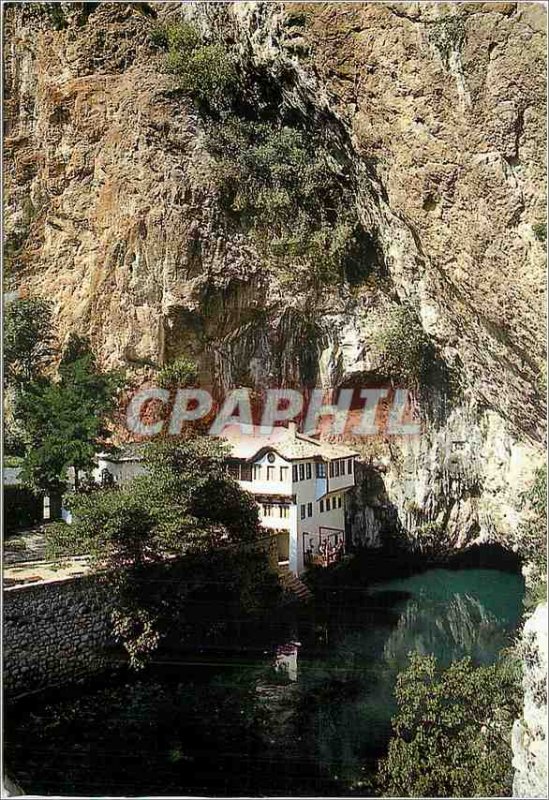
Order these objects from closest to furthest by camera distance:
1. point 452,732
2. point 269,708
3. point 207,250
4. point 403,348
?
point 452,732, point 269,708, point 403,348, point 207,250

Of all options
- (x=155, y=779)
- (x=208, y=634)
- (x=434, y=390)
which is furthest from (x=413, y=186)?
(x=155, y=779)

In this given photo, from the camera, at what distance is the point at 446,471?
20.6ft

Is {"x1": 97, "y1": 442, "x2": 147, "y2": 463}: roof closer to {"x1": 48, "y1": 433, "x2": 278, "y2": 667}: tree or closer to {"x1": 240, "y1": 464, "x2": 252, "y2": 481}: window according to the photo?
{"x1": 48, "y1": 433, "x2": 278, "y2": 667}: tree

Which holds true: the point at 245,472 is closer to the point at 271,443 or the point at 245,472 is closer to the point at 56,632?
the point at 271,443

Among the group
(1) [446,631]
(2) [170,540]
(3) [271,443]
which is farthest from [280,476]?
(1) [446,631]

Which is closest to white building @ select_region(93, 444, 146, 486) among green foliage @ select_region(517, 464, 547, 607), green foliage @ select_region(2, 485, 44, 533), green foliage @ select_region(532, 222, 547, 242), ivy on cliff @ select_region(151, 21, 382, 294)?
green foliage @ select_region(2, 485, 44, 533)

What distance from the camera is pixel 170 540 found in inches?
205

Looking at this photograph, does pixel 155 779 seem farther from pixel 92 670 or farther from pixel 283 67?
pixel 283 67

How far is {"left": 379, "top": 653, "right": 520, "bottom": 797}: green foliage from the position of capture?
4031mm

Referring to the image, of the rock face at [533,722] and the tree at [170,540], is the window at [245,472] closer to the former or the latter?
the tree at [170,540]

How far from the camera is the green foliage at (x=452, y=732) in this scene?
4031 millimetres

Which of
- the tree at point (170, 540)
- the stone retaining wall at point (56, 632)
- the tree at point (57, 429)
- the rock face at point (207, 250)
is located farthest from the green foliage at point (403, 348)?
the stone retaining wall at point (56, 632)

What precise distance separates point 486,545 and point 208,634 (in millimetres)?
2069

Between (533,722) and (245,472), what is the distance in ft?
7.71
